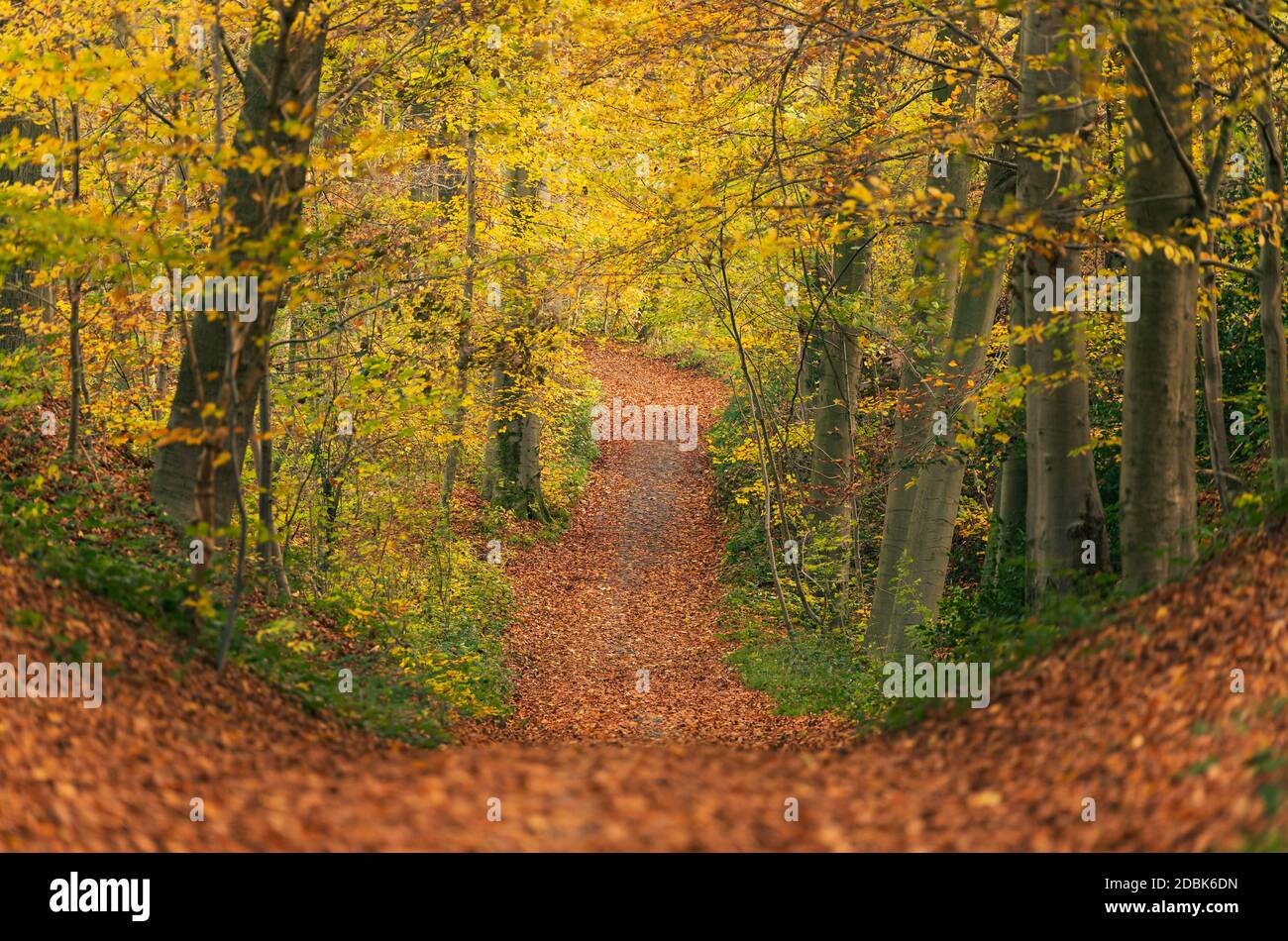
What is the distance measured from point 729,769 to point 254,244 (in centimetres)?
427

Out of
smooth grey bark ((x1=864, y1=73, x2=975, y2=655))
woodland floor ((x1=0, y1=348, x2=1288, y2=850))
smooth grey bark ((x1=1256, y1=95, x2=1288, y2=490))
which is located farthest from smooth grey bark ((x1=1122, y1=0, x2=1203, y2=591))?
smooth grey bark ((x1=864, y1=73, x2=975, y2=655))

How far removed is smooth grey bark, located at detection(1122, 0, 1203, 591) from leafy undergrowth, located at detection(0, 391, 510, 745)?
5675mm

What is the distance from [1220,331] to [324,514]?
34.9 ft

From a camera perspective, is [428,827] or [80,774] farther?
[80,774]

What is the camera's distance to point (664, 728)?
12625 mm

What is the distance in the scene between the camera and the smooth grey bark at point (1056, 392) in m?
8.81

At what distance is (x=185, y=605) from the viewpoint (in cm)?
815

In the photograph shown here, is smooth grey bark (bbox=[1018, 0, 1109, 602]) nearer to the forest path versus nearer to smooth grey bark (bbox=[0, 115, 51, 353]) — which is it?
the forest path

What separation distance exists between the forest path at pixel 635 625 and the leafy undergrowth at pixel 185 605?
3.37ft

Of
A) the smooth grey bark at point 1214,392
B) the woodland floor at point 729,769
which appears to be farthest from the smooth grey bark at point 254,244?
the smooth grey bark at point 1214,392

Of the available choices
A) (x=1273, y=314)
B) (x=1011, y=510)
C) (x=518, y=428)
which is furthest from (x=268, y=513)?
(x=518, y=428)

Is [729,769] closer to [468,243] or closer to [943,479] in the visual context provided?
[943,479]
